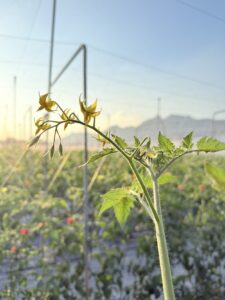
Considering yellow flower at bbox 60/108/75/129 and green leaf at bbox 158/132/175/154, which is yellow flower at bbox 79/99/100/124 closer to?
yellow flower at bbox 60/108/75/129

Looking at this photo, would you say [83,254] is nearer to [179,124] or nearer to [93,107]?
[93,107]

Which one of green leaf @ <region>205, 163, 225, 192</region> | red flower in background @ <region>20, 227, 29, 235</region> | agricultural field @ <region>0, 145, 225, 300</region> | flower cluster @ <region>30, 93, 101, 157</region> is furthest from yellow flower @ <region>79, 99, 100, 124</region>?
red flower in background @ <region>20, 227, 29, 235</region>

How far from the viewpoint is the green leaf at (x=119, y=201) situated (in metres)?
0.47

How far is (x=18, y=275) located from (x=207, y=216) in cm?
113

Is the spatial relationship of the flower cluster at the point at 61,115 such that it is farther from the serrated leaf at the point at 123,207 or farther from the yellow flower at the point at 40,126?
the serrated leaf at the point at 123,207

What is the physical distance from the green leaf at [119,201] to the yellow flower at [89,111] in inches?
5.5

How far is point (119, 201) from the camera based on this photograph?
0.48 m

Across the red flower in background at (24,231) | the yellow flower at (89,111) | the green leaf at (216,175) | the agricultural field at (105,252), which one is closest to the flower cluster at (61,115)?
the yellow flower at (89,111)

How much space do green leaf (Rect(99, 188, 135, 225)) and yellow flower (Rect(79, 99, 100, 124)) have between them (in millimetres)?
140

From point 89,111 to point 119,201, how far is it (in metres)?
0.17

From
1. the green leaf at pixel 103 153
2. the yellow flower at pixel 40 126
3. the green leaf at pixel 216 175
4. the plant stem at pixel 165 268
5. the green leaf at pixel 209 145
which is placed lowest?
the plant stem at pixel 165 268

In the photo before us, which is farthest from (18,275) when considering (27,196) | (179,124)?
(179,124)

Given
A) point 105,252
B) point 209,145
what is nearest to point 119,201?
point 209,145

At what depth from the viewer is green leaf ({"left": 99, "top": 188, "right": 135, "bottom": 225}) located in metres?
0.47
